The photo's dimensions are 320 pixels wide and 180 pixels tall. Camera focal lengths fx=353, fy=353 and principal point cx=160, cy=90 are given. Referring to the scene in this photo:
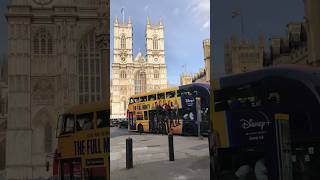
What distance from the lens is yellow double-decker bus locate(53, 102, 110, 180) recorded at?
1354mm

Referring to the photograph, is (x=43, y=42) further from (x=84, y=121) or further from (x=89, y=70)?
(x=84, y=121)

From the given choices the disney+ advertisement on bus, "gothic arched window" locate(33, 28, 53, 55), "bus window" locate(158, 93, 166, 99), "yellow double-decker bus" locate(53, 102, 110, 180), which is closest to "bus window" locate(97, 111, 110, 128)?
"yellow double-decker bus" locate(53, 102, 110, 180)

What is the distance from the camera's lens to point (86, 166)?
1.37 meters

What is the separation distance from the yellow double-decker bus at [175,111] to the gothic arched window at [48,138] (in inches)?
20.0

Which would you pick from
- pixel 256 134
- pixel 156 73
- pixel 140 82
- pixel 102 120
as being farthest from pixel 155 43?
pixel 256 134

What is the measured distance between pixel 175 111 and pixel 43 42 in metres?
0.85

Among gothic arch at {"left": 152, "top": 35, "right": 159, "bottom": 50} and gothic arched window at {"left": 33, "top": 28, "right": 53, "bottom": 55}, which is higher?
gothic arch at {"left": 152, "top": 35, "right": 159, "bottom": 50}

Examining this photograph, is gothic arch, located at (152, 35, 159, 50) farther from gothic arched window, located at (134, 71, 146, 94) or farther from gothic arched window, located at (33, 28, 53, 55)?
gothic arched window, located at (33, 28, 53, 55)

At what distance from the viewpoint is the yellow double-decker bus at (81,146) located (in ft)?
4.44

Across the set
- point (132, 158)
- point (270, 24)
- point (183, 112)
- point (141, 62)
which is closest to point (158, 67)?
point (141, 62)

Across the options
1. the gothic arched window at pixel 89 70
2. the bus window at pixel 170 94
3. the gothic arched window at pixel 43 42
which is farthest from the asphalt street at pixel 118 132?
the gothic arched window at pixel 43 42

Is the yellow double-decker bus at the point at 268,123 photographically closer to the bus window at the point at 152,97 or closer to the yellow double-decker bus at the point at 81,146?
the bus window at the point at 152,97

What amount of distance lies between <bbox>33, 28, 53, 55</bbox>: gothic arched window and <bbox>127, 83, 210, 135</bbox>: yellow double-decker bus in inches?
21.4

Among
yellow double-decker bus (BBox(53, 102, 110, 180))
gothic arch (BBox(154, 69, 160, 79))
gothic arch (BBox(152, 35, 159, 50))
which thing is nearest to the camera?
yellow double-decker bus (BBox(53, 102, 110, 180))
